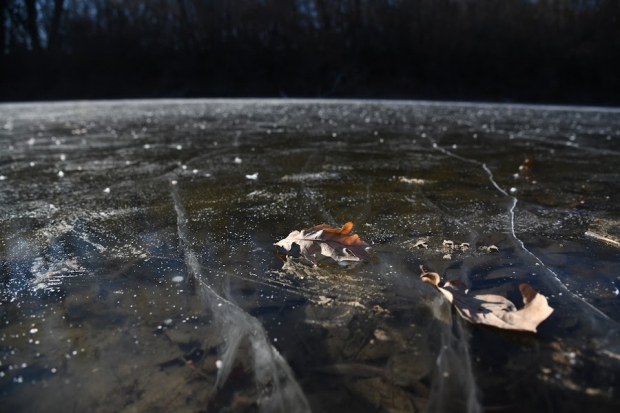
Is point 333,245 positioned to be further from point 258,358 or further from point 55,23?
point 55,23

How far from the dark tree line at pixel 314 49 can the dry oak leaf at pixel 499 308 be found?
20.4m

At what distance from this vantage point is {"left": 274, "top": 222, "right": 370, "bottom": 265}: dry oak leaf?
5.14 ft

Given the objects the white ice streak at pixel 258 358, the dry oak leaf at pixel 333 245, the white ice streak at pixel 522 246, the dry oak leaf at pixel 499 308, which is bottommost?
the white ice streak at pixel 258 358

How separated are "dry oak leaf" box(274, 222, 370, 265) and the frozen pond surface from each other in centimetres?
7

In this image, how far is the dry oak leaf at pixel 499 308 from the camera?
114 centimetres

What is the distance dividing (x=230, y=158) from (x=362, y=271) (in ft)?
8.40

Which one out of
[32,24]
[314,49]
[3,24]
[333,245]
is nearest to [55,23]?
[32,24]

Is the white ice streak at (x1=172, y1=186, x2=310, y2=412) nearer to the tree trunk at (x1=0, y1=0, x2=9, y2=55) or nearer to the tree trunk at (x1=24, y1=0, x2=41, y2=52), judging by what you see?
the tree trunk at (x1=24, y1=0, x2=41, y2=52)

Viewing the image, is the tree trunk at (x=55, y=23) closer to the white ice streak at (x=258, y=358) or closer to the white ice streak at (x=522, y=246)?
the white ice streak at (x=522, y=246)

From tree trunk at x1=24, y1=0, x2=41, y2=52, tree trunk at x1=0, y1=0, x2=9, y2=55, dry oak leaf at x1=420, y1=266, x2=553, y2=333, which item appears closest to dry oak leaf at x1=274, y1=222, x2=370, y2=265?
dry oak leaf at x1=420, y1=266, x2=553, y2=333

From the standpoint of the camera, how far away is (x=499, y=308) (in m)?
1.20

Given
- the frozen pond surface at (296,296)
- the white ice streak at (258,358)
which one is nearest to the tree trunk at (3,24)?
the frozen pond surface at (296,296)

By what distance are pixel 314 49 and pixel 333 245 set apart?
84.9 ft

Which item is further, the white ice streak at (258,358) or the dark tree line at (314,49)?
the dark tree line at (314,49)
